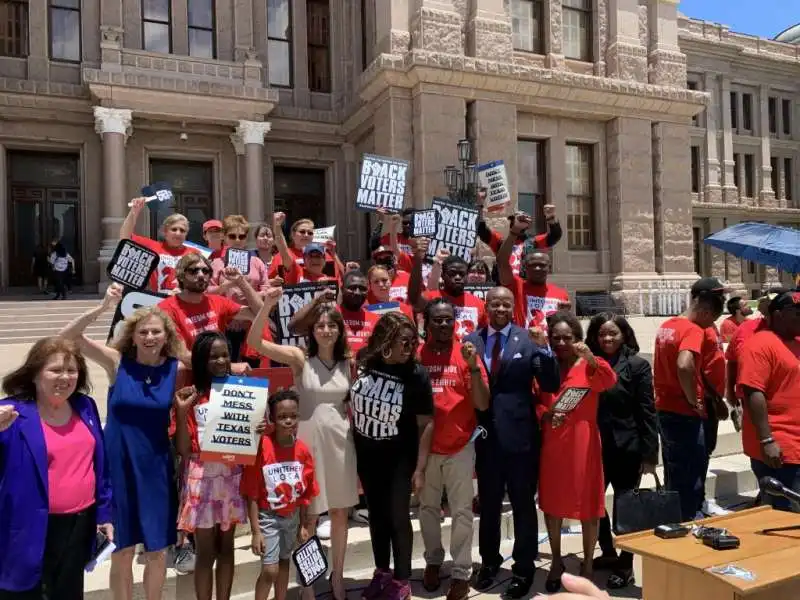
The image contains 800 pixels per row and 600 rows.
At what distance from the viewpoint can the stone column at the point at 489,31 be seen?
54.3 feet

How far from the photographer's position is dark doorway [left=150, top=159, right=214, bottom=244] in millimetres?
18375

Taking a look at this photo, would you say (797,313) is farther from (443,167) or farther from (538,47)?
(538,47)

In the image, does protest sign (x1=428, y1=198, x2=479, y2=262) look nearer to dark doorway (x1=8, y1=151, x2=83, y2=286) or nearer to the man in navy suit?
the man in navy suit

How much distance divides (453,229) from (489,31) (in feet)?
36.9

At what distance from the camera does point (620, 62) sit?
1867 cm

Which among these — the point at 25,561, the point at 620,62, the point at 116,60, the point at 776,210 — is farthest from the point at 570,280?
the point at 776,210

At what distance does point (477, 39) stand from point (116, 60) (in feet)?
30.0

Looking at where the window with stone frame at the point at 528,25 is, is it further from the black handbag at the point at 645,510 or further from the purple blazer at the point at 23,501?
the purple blazer at the point at 23,501

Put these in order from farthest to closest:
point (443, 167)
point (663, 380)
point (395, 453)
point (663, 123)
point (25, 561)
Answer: point (663, 123)
point (443, 167)
point (663, 380)
point (395, 453)
point (25, 561)

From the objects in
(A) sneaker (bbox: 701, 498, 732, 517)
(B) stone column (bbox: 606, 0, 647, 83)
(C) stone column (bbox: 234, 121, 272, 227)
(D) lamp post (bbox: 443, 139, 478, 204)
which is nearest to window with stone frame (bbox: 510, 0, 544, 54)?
(B) stone column (bbox: 606, 0, 647, 83)

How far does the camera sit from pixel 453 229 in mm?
7473

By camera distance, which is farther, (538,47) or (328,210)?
(328,210)

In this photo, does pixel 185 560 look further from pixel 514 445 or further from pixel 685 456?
pixel 685 456

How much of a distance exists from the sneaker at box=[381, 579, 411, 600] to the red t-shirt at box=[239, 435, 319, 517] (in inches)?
30.8
